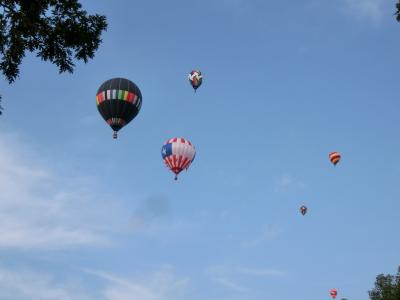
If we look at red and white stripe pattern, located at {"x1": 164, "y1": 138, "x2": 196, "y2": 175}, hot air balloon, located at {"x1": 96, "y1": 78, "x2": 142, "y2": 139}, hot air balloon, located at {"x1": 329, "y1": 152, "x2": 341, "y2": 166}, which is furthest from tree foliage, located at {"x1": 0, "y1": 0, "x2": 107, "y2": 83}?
hot air balloon, located at {"x1": 329, "y1": 152, "x2": 341, "y2": 166}

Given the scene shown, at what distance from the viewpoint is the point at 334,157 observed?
77.8m

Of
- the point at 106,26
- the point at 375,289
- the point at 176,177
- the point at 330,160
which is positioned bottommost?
the point at 106,26

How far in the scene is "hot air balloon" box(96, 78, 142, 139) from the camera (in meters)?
48.5

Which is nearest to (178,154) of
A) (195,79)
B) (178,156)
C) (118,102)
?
(178,156)

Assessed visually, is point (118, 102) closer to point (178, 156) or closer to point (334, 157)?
point (178, 156)

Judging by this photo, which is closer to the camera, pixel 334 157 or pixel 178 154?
pixel 178 154

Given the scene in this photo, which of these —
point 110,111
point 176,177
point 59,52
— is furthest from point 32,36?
point 176,177

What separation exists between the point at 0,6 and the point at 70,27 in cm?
216

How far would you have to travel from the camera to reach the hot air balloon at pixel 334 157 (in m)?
77.1

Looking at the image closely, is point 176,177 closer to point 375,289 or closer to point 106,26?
point 375,289

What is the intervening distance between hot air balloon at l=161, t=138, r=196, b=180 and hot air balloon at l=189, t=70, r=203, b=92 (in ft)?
37.6

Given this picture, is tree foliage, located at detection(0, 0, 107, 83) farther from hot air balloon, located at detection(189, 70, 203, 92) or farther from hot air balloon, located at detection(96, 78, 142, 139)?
hot air balloon, located at detection(189, 70, 203, 92)

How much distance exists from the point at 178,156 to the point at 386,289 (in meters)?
27.7

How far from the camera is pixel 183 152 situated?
186 feet
